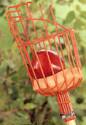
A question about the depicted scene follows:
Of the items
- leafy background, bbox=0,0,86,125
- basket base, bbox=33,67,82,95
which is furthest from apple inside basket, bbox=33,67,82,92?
leafy background, bbox=0,0,86,125

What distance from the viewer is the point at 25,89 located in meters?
1.71

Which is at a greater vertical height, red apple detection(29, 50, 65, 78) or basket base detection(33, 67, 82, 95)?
red apple detection(29, 50, 65, 78)

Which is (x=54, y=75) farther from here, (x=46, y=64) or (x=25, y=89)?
(x=25, y=89)

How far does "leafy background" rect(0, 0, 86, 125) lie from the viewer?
1.63 metres

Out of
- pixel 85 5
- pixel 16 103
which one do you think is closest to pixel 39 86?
pixel 16 103

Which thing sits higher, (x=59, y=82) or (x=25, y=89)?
(x=59, y=82)

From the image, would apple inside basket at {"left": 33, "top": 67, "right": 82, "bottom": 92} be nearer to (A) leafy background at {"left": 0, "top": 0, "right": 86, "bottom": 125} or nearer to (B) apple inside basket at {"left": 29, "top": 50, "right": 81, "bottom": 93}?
(B) apple inside basket at {"left": 29, "top": 50, "right": 81, "bottom": 93}

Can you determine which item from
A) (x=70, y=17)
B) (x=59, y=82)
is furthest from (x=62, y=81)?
(x=70, y=17)

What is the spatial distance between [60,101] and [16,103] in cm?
40

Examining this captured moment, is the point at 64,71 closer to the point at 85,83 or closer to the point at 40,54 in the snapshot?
the point at 40,54

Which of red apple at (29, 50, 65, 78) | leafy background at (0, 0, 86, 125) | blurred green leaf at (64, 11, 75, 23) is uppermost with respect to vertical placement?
blurred green leaf at (64, 11, 75, 23)

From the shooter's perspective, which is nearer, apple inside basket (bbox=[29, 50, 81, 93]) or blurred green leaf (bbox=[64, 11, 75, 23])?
apple inside basket (bbox=[29, 50, 81, 93])

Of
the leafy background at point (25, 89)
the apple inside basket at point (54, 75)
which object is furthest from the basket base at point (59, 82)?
the leafy background at point (25, 89)

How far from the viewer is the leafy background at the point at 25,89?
1634mm
